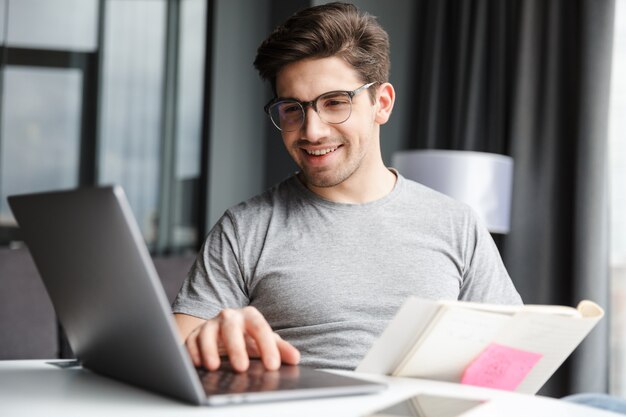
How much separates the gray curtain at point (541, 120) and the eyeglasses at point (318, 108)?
1777 mm

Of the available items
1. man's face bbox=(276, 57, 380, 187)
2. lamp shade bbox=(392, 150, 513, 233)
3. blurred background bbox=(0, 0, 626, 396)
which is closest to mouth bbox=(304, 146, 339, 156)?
man's face bbox=(276, 57, 380, 187)

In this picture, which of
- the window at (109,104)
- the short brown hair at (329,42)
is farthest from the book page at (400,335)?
the window at (109,104)

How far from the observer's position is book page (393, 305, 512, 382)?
993 millimetres

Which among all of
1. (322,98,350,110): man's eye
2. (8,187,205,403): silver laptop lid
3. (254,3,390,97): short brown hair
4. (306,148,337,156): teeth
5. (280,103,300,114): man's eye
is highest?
(254,3,390,97): short brown hair

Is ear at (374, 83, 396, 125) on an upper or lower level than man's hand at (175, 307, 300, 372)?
upper

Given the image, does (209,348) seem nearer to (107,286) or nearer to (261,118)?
(107,286)

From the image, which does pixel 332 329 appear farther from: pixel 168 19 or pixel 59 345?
pixel 168 19

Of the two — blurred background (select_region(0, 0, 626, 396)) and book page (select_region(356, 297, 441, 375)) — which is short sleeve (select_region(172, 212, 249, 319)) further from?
blurred background (select_region(0, 0, 626, 396))

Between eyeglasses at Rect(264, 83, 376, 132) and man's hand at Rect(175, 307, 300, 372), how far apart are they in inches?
23.5

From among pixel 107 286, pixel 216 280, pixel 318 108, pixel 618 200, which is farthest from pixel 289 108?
pixel 618 200

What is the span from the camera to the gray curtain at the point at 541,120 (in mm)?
3086

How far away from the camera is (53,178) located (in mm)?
3592

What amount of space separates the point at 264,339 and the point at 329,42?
747 mm

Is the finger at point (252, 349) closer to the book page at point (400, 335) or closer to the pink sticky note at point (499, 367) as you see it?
the book page at point (400, 335)
